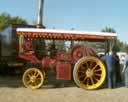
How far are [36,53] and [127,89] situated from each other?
12.6ft

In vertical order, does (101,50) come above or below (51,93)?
above

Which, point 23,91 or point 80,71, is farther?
point 80,71

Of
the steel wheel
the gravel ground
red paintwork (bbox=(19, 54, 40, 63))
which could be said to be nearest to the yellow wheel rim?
the gravel ground

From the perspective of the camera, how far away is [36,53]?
1647 cm

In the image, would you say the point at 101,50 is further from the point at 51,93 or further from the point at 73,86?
the point at 51,93

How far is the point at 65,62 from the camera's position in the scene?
1527 cm

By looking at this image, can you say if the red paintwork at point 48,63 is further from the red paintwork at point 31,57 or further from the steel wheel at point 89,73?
the steel wheel at point 89,73

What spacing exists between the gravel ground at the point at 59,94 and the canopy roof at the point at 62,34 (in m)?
1.85

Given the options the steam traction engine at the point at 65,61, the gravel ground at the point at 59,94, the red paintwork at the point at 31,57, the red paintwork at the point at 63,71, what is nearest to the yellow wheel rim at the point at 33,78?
the steam traction engine at the point at 65,61

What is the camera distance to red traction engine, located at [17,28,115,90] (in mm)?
14828

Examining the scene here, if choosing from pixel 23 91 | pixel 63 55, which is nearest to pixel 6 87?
pixel 23 91

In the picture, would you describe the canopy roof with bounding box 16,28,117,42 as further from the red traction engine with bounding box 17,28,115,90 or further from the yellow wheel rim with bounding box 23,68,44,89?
the yellow wheel rim with bounding box 23,68,44,89

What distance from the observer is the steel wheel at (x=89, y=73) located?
48.7 ft

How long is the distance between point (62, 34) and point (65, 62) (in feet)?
3.38
